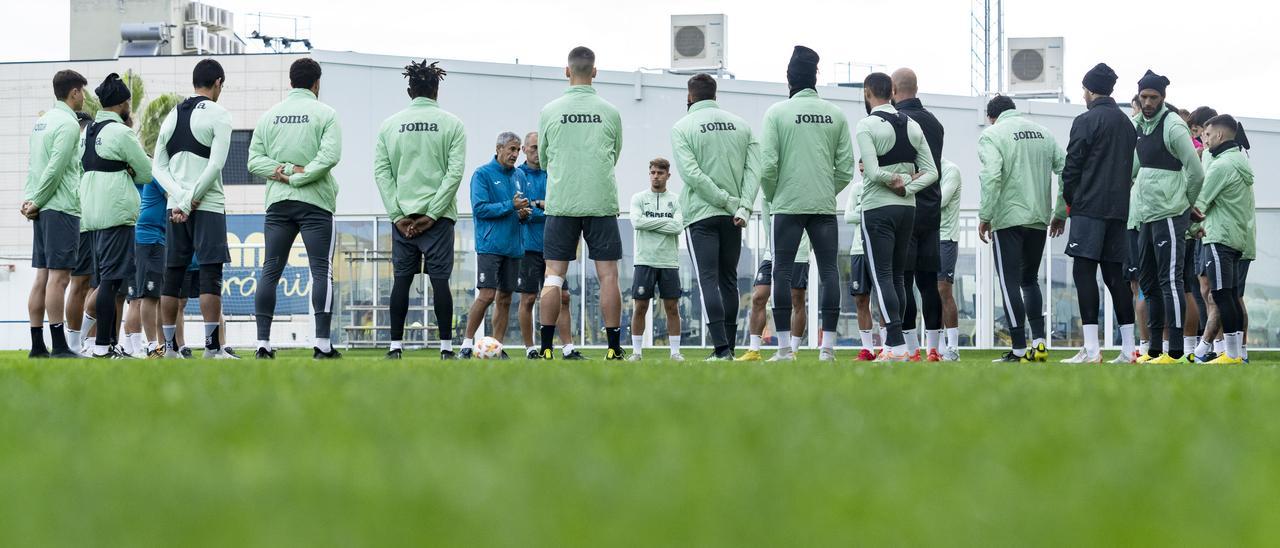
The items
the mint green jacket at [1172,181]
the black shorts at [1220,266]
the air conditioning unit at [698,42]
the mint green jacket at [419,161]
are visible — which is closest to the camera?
the mint green jacket at [419,161]

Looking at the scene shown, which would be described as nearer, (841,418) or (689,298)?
(841,418)

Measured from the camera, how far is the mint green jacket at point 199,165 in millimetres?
8609

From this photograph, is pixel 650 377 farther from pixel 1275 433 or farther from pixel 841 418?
pixel 1275 433

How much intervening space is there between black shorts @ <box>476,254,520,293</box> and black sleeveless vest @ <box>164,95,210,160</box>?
220cm

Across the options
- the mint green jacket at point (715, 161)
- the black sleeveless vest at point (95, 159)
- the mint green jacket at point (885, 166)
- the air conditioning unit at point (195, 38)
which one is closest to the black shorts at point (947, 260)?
the mint green jacket at point (885, 166)

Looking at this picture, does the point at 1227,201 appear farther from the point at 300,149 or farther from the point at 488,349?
the point at 300,149

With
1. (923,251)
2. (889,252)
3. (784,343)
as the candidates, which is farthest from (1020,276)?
(784,343)

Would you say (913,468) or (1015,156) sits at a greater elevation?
(1015,156)

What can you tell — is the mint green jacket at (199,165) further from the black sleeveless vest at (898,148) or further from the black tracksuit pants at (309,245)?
the black sleeveless vest at (898,148)

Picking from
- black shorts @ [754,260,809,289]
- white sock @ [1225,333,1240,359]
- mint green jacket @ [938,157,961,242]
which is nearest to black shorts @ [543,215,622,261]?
black shorts @ [754,260,809,289]

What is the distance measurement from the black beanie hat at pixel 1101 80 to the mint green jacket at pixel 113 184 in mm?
6764

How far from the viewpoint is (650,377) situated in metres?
4.43

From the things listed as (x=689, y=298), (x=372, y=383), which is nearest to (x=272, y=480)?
(x=372, y=383)

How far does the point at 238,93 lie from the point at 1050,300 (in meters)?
18.9
